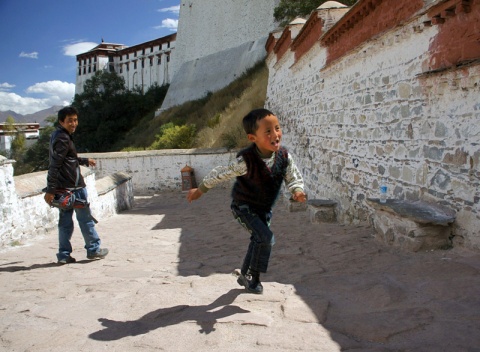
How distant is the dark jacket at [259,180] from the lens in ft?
10.1

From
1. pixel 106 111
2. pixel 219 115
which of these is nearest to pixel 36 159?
pixel 106 111

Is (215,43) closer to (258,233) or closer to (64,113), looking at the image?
(64,113)

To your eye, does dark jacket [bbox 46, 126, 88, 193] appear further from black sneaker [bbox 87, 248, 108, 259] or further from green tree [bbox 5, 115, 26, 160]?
green tree [bbox 5, 115, 26, 160]

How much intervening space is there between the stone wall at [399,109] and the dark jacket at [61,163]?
3647 mm

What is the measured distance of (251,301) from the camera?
3061 mm

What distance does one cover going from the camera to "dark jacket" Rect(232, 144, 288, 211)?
3.07m

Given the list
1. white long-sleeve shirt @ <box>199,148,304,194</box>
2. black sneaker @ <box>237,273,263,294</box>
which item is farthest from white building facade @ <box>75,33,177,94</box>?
black sneaker @ <box>237,273,263,294</box>

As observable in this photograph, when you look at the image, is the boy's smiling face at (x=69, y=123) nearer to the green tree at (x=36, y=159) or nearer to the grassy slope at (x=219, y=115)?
the grassy slope at (x=219, y=115)

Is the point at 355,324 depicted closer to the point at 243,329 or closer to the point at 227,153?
the point at 243,329

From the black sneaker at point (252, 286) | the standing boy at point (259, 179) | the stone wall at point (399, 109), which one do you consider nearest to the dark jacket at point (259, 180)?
the standing boy at point (259, 179)

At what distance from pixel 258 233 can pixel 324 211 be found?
4024 millimetres

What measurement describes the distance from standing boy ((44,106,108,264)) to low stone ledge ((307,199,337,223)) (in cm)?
356

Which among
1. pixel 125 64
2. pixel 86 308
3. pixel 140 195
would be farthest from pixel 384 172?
pixel 125 64

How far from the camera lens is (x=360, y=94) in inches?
246
